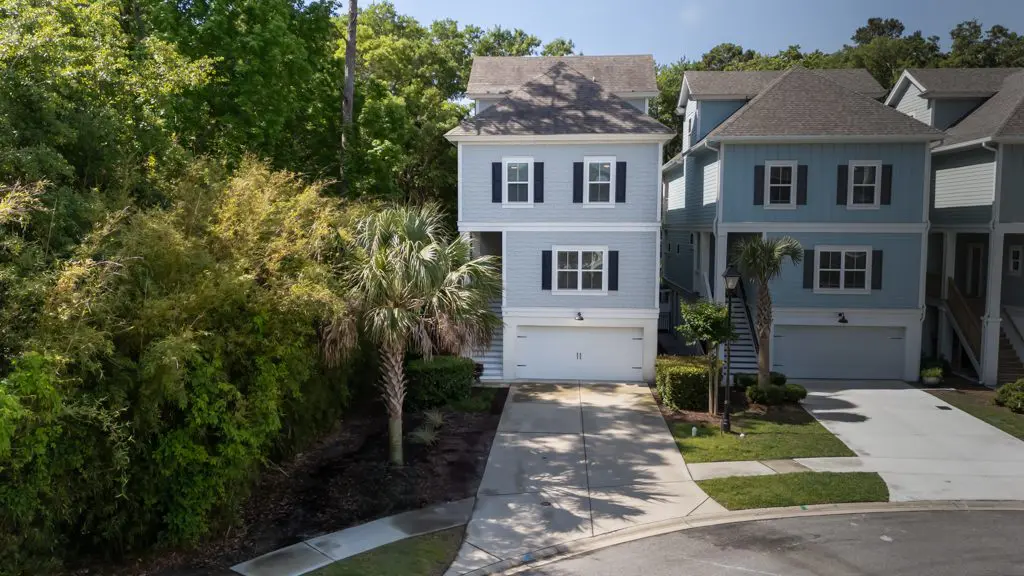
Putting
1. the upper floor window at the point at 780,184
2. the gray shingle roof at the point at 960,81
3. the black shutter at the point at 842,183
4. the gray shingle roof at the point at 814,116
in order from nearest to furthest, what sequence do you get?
the gray shingle roof at the point at 814,116
the black shutter at the point at 842,183
the upper floor window at the point at 780,184
the gray shingle roof at the point at 960,81

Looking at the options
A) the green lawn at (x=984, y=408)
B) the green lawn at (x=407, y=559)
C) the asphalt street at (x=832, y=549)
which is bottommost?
the green lawn at (x=407, y=559)

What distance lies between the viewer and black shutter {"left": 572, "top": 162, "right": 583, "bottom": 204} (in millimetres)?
23375

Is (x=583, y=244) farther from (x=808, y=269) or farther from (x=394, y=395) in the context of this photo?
(x=394, y=395)

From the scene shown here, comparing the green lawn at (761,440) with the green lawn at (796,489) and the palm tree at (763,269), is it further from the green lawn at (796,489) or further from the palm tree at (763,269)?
the palm tree at (763,269)

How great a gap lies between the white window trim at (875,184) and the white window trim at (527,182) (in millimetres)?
10552

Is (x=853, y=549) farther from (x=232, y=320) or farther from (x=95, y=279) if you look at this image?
(x=95, y=279)

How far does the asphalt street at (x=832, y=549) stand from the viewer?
11109 mm

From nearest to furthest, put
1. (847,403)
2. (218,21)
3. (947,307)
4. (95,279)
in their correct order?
(95,279), (218,21), (847,403), (947,307)

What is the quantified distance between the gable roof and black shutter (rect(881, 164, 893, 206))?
228 inches

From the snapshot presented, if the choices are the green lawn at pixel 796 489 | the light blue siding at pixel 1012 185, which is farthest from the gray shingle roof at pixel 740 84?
the green lawn at pixel 796 489

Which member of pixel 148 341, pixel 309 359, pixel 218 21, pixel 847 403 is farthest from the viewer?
pixel 847 403

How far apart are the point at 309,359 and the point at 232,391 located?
269cm

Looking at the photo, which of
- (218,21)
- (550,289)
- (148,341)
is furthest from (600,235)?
(148,341)

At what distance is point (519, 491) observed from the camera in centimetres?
1436
